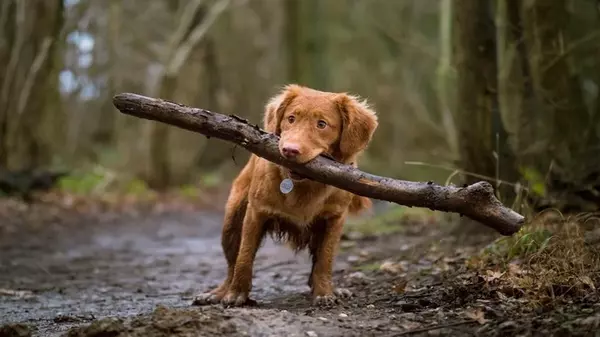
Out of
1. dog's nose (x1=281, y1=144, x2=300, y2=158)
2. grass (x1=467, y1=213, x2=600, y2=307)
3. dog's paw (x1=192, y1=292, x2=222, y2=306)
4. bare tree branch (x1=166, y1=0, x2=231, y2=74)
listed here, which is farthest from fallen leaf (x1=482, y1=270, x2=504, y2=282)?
bare tree branch (x1=166, y1=0, x2=231, y2=74)

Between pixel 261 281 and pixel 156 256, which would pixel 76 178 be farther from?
pixel 261 281

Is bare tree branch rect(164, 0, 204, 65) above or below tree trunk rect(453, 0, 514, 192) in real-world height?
above

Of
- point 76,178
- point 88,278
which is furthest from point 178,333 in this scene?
point 76,178

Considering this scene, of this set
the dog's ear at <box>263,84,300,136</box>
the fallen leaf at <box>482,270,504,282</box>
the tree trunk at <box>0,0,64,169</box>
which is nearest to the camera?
the fallen leaf at <box>482,270,504,282</box>

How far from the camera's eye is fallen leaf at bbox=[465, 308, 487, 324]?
4258 mm

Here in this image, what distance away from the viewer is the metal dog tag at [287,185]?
5398 mm

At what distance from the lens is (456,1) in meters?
8.41

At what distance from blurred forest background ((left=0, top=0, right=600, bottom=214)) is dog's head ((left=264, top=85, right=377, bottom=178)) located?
1.58 ft

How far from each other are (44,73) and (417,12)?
18.3 m

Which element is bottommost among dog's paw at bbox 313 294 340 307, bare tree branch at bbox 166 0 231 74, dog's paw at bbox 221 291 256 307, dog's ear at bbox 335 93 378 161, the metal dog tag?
dog's paw at bbox 221 291 256 307

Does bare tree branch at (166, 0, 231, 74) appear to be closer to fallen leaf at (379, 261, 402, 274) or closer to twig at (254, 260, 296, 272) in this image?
twig at (254, 260, 296, 272)

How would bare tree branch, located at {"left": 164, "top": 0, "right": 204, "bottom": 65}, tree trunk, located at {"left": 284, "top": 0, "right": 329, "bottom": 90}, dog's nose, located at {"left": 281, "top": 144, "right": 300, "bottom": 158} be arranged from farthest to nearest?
bare tree branch, located at {"left": 164, "top": 0, "right": 204, "bottom": 65}, tree trunk, located at {"left": 284, "top": 0, "right": 329, "bottom": 90}, dog's nose, located at {"left": 281, "top": 144, "right": 300, "bottom": 158}

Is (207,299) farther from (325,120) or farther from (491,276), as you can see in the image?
(491,276)

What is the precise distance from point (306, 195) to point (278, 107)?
2.28 ft
